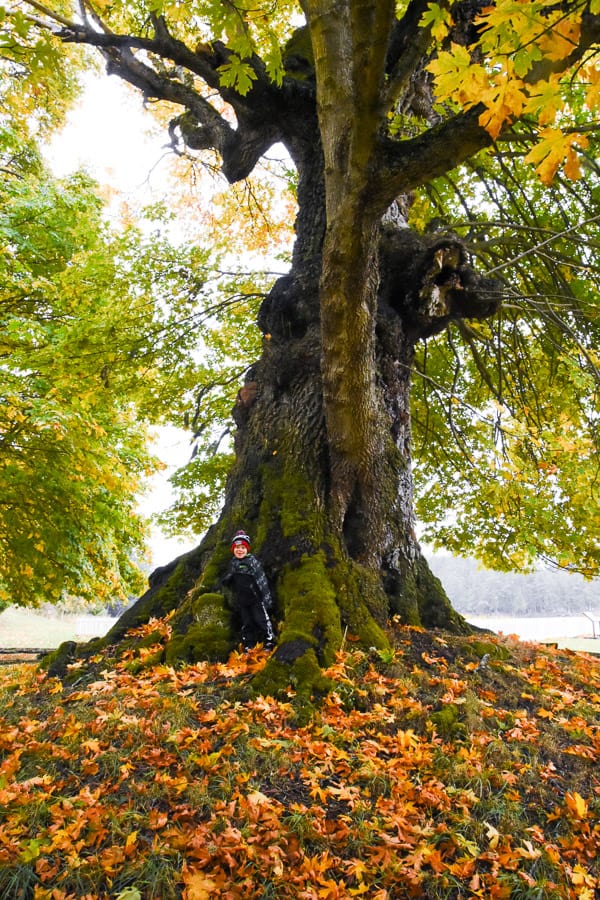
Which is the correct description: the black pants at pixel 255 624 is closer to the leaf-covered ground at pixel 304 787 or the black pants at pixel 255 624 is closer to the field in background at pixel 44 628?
the leaf-covered ground at pixel 304 787

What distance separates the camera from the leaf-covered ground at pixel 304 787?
2.11m

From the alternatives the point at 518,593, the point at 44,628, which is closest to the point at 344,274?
the point at 44,628

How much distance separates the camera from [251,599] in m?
4.32

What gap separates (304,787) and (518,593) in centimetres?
5851

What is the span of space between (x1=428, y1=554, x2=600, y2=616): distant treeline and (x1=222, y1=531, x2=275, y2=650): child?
48218 millimetres

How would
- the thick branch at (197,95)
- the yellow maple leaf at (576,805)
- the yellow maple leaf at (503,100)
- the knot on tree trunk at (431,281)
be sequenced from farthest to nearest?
1. the thick branch at (197,95)
2. the knot on tree trunk at (431,281)
3. the yellow maple leaf at (576,805)
4. the yellow maple leaf at (503,100)

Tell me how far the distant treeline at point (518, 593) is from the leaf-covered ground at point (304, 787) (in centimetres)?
4862

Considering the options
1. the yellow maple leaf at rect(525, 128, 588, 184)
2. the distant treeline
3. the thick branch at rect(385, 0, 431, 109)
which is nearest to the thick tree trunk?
the thick branch at rect(385, 0, 431, 109)

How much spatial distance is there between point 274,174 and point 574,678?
419 inches

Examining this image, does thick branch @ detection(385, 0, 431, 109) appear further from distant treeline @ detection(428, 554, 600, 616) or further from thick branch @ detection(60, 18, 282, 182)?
distant treeline @ detection(428, 554, 600, 616)

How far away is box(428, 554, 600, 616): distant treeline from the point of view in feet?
166

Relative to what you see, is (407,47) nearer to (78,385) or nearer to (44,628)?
(78,385)

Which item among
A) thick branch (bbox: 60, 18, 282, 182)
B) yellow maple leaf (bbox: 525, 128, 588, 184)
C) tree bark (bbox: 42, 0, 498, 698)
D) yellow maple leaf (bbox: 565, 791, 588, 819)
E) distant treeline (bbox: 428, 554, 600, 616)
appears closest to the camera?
yellow maple leaf (bbox: 525, 128, 588, 184)

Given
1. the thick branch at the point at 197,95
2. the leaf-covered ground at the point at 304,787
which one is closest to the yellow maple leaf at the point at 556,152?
the leaf-covered ground at the point at 304,787
